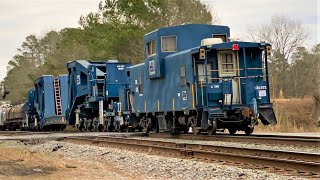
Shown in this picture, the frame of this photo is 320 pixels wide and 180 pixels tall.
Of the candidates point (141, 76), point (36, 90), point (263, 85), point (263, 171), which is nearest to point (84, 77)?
point (141, 76)

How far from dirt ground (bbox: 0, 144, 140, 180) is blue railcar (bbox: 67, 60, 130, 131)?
13202 mm

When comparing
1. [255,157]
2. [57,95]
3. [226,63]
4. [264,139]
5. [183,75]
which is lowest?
[255,157]

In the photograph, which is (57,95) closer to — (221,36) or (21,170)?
(221,36)

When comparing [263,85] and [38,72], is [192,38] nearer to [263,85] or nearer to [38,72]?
[263,85]

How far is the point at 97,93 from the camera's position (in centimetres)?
2881

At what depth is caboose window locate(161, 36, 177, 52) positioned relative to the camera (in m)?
21.2

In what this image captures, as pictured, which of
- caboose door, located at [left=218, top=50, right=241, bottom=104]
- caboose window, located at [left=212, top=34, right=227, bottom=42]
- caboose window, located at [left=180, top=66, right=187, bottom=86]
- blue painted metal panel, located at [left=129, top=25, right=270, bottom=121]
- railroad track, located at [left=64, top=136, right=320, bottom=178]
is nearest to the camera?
railroad track, located at [left=64, top=136, right=320, bottom=178]

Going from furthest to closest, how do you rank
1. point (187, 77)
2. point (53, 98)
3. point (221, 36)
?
point (53, 98) < point (221, 36) < point (187, 77)

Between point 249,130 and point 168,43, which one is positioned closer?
point 249,130

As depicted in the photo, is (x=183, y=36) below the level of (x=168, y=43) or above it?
above

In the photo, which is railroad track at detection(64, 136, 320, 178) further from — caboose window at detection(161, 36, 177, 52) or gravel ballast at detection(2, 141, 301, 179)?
caboose window at detection(161, 36, 177, 52)

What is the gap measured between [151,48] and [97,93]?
302 inches

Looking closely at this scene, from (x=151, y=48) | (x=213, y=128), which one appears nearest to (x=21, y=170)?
(x=213, y=128)

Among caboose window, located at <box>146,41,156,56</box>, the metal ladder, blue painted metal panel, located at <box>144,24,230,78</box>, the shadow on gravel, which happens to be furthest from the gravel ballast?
the metal ladder
